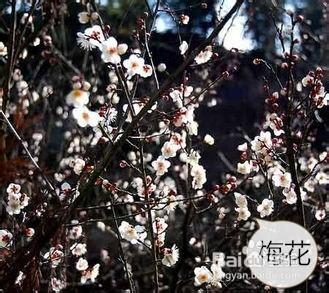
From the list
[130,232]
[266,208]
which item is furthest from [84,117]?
[266,208]

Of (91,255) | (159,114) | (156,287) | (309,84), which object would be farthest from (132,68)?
(91,255)

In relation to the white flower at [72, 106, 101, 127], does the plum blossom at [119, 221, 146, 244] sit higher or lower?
lower

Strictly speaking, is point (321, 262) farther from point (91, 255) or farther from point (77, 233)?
point (91, 255)

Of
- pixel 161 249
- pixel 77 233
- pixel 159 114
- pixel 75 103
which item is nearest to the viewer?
pixel 75 103

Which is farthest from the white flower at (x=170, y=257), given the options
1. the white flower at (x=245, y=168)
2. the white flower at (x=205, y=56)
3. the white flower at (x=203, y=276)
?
the white flower at (x=205, y=56)

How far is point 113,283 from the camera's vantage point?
16.8ft

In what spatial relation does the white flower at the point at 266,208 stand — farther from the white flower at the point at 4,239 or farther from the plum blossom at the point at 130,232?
the white flower at the point at 4,239

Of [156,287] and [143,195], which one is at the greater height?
[143,195]

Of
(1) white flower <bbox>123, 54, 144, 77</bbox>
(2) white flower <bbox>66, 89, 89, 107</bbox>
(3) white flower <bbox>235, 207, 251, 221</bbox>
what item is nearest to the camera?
(2) white flower <bbox>66, 89, 89, 107</bbox>

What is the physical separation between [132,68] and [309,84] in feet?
2.93

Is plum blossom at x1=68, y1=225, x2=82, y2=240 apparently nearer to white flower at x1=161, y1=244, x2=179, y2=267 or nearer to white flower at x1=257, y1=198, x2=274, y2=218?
white flower at x1=161, y1=244, x2=179, y2=267

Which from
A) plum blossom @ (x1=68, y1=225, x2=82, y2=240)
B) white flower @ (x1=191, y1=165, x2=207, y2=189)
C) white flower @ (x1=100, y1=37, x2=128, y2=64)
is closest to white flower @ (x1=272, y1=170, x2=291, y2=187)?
white flower @ (x1=191, y1=165, x2=207, y2=189)

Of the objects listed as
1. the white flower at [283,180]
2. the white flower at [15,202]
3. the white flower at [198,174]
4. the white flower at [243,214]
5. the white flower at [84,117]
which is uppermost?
the white flower at [198,174]

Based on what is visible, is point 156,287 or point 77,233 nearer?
point 156,287
